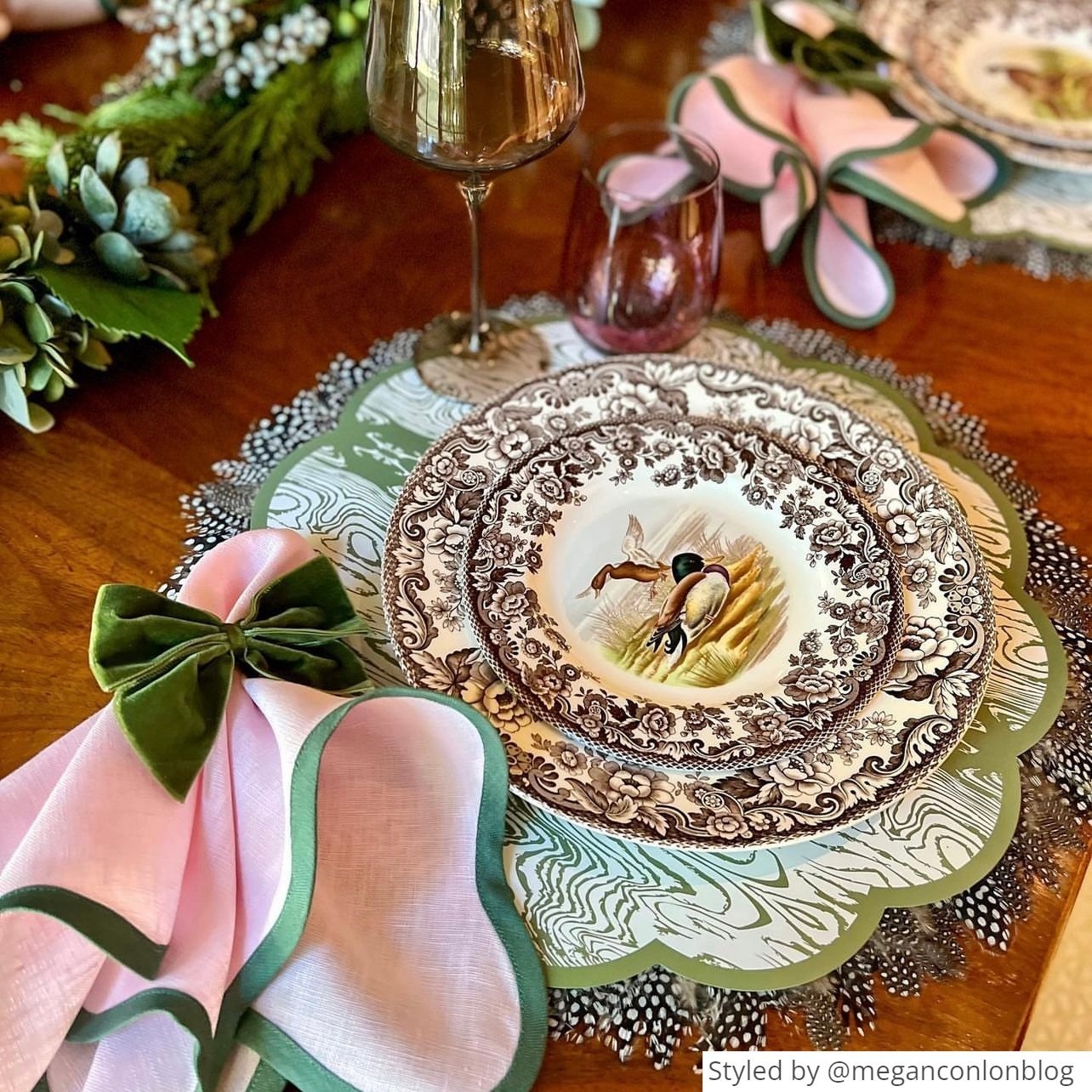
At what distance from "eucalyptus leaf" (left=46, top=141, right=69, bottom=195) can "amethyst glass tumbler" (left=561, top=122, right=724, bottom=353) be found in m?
0.33

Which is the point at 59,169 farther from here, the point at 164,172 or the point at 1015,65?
the point at 1015,65

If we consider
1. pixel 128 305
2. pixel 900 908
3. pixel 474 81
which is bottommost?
pixel 900 908

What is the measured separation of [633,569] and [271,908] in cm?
27

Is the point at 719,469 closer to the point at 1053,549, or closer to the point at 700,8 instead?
the point at 1053,549

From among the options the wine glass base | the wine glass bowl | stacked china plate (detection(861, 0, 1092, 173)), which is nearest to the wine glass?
A: the wine glass bowl

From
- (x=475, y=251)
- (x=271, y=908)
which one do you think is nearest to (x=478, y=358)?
(x=475, y=251)

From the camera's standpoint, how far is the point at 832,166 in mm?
869

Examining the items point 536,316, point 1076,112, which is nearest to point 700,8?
point 1076,112

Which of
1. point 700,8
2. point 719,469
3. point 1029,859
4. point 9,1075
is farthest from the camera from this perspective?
point 700,8

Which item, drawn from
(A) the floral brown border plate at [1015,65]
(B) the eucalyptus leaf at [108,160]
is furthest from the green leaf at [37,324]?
(A) the floral brown border plate at [1015,65]

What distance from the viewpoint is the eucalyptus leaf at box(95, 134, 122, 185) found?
28.6 inches

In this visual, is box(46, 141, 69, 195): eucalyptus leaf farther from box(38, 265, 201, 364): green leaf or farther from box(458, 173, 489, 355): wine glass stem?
box(458, 173, 489, 355): wine glass stem

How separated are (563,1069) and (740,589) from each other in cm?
27

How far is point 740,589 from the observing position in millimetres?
628
